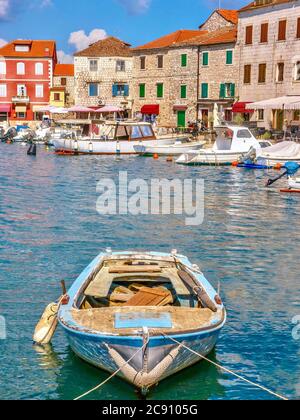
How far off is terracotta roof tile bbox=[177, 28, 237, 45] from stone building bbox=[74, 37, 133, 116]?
1090cm

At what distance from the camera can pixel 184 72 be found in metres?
58.9

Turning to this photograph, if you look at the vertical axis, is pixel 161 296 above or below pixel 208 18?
below

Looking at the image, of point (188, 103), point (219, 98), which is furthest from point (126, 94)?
point (219, 98)

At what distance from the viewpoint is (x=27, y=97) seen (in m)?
74.2

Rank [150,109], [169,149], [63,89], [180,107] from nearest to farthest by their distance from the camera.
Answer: [169,149] → [180,107] → [150,109] → [63,89]

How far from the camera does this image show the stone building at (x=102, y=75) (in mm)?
67125

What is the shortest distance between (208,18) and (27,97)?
76.9 feet

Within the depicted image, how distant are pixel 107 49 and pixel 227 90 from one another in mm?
18605

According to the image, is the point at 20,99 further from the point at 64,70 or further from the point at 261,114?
the point at 261,114

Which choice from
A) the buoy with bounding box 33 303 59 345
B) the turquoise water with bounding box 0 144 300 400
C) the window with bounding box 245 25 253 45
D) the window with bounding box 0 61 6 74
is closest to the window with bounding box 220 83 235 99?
the window with bounding box 245 25 253 45

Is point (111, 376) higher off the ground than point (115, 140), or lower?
lower

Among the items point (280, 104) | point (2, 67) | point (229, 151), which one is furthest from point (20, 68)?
point (229, 151)

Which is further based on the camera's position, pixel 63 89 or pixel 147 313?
pixel 63 89
